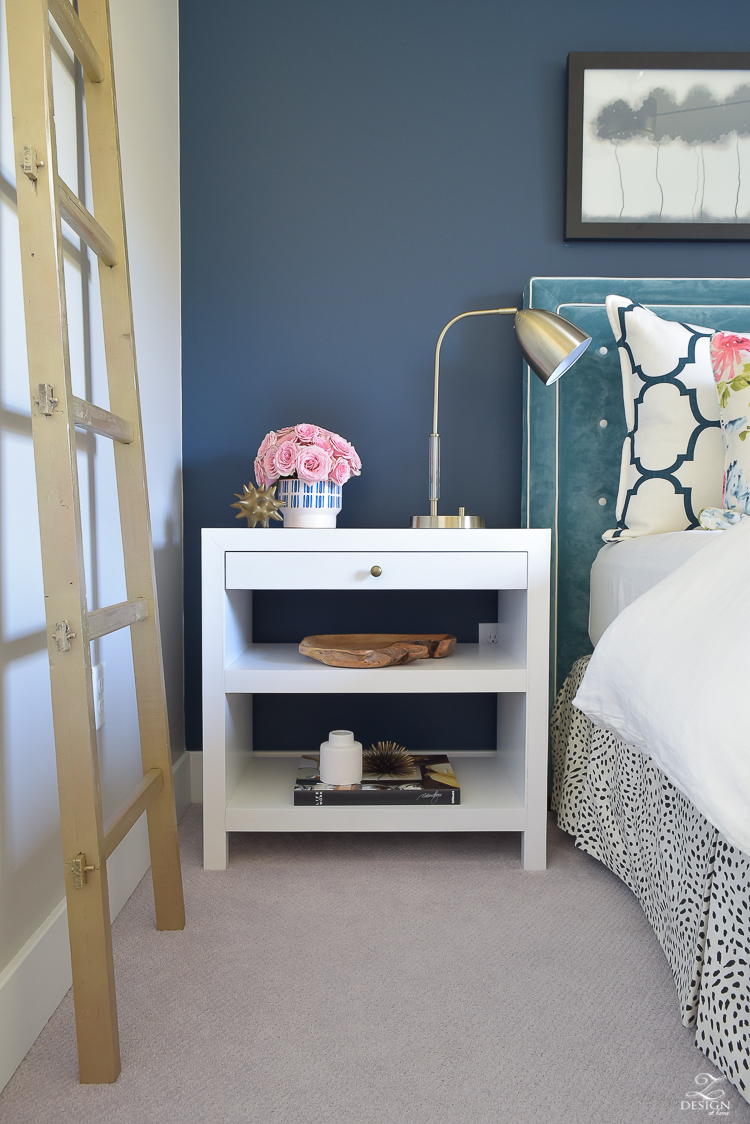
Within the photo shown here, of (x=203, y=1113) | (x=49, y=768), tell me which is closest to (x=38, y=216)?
(x=49, y=768)

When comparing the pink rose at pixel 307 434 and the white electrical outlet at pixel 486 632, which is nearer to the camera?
the pink rose at pixel 307 434

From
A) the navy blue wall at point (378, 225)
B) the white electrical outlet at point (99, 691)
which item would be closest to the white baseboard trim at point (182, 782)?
the navy blue wall at point (378, 225)

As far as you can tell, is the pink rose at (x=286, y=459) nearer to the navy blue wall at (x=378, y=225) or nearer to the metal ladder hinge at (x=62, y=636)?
the navy blue wall at (x=378, y=225)

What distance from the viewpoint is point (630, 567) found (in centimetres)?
163

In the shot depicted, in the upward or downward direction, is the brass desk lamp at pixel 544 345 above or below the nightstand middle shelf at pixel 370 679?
above

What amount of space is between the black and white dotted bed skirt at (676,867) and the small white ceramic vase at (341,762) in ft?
1.65

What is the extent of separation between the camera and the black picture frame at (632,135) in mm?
2012

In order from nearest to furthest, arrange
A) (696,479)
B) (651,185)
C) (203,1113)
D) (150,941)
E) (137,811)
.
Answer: (203,1113) < (137,811) < (150,941) < (696,479) < (651,185)

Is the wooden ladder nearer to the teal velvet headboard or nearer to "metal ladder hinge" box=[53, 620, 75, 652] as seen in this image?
"metal ladder hinge" box=[53, 620, 75, 652]

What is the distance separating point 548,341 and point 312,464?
597mm

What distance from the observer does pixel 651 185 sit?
2047mm

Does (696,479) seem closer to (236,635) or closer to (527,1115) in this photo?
(236,635)

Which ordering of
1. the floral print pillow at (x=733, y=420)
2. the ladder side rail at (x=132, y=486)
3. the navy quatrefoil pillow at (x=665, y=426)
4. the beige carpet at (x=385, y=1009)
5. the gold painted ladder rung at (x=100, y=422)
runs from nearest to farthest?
the beige carpet at (x=385, y=1009), the gold painted ladder rung at (x=100, y=422), the ladder side rail at (x=132, y=486), the floral print pillow at (x=733, y=420), the navy quatrefoil pillow at (x=665, y=426)

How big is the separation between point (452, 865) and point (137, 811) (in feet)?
2.50
